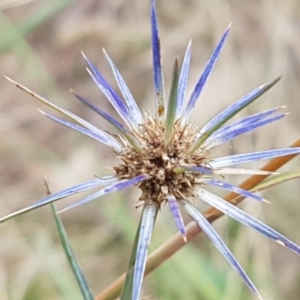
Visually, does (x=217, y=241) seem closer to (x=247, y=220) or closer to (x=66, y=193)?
(x=247, y=220)

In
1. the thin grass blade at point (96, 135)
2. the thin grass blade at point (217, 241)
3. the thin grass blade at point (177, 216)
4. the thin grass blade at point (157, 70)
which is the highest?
the thin grass blade at point (157, 70)

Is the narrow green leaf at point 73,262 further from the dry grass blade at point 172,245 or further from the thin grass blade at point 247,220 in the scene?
the thin grass blade at point 247,220

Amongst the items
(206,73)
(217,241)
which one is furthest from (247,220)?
(206,73)

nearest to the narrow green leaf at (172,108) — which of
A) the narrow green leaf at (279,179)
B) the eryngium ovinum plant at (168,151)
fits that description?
the eryngium ovinum plant at (168,151)

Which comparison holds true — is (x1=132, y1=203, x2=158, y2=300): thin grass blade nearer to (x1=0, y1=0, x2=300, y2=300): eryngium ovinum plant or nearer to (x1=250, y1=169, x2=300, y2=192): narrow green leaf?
(x1=0, y1=0, x2=300, y2=300): eryngium ovinum plant

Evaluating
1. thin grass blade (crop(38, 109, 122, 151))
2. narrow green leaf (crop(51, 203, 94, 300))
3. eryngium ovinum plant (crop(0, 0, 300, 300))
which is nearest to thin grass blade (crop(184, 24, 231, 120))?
eryngium ovinum plant (crop(0, 0, 300, 300))

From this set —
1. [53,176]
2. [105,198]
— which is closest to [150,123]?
[105,198]
